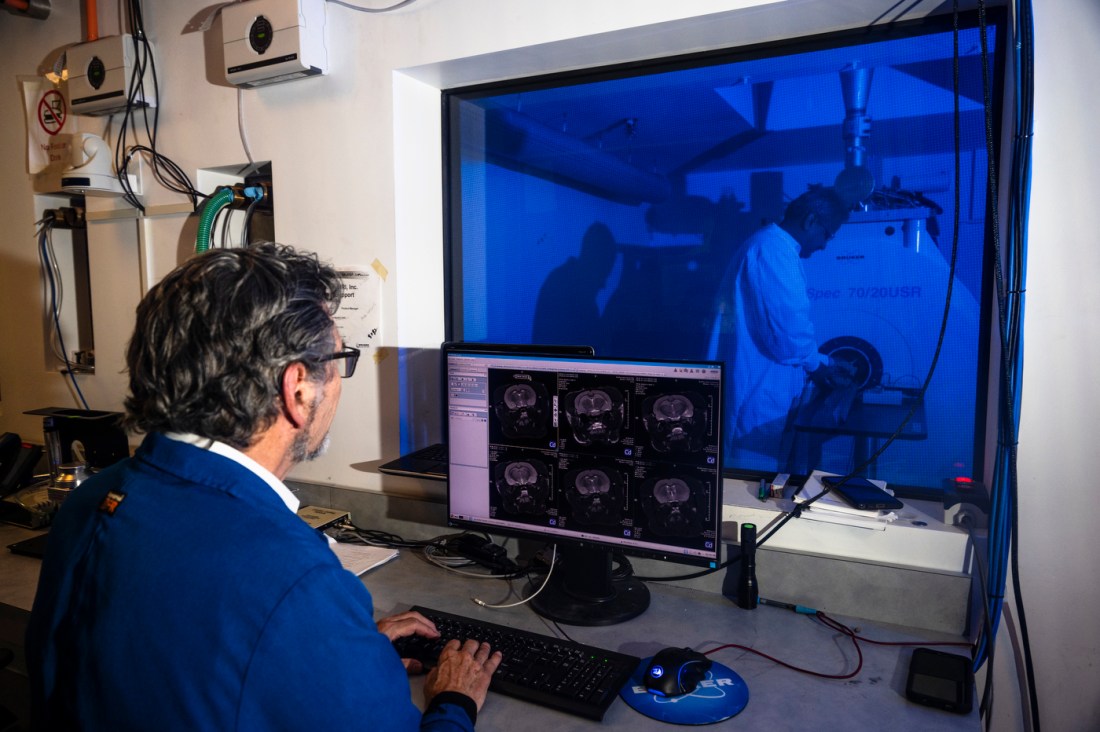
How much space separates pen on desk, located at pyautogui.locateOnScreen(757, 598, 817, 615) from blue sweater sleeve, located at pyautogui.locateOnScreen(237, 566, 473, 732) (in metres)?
0.96

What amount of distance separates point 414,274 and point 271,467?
43.6 inches

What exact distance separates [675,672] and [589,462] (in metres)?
0.46

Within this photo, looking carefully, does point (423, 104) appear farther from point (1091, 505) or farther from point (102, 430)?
point (1091, 505)

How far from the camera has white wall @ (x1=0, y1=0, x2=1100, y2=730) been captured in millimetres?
1339

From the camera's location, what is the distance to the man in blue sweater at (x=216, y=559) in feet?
2.53

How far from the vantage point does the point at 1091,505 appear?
1336 mm

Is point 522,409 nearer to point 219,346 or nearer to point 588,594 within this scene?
point 588,594

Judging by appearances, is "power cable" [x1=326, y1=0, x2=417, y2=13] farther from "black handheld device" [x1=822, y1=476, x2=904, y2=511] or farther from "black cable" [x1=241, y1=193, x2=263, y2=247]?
"black handheld device" [x1=822, y1=476, x2=904, y2=511]

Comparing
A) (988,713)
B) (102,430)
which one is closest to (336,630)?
(988,713)

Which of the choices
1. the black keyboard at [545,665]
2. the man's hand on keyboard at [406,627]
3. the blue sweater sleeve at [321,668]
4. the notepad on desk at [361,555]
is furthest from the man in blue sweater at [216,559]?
the notepad on desk at [361,555]

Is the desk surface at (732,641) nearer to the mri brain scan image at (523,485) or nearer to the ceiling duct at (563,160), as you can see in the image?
the mri brain scan image at (523,485)

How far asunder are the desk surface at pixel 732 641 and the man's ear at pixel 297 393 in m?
0.55

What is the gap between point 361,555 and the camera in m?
1.79

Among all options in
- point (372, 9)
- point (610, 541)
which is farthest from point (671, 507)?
point (372, 9)
